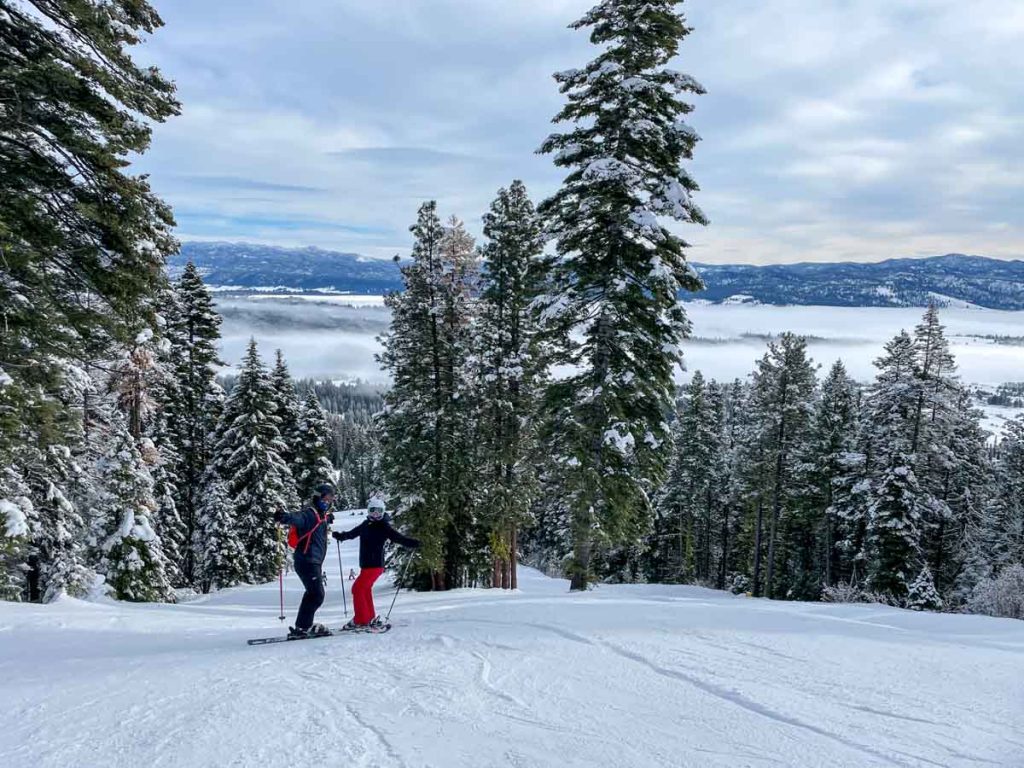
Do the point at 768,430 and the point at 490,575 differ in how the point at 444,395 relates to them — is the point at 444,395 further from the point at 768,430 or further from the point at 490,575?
the point at 768,430

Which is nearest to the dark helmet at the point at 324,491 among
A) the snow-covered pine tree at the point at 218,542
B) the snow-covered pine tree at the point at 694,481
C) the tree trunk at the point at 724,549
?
the snow-covered pine tree at the point at 218,542

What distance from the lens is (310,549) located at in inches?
348

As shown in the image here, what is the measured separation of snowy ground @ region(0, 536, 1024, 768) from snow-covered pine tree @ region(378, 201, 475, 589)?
48.4 feet

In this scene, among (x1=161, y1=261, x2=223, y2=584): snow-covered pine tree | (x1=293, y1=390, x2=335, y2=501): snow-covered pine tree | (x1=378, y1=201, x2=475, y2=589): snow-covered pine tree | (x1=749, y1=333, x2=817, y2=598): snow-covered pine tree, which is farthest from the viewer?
(x1=293, y1=390, x2=335, y2=501): snow-covered pine tree

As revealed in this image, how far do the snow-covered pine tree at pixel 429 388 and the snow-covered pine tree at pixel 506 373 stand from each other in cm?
80

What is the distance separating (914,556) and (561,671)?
3016 centimetres

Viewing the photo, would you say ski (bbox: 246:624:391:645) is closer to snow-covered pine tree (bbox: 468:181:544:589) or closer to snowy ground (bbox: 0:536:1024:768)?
snowy ground (bbox: 0:536:1024:768)

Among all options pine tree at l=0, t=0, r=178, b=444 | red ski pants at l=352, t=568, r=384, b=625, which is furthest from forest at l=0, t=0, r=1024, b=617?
red ski pants at l=352, t=568, r=384, b=625

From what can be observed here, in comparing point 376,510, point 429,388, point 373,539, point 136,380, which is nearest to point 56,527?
point 136,380

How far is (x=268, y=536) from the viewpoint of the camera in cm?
3494

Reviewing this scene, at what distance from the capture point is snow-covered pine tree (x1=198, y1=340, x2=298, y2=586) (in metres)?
32.1

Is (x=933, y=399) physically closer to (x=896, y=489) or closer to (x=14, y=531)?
(x=896, y=489)

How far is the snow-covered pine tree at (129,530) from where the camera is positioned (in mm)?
20406

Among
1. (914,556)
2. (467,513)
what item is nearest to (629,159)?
(467,513)
